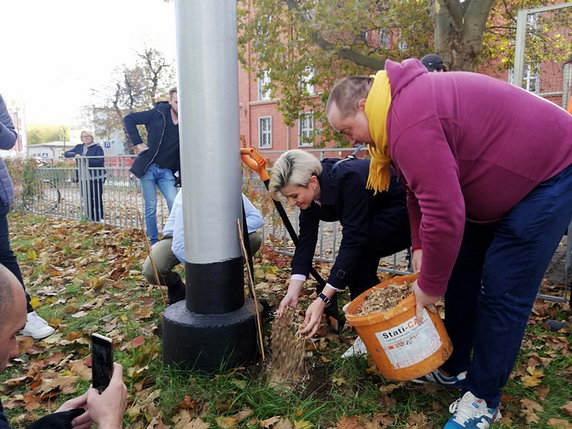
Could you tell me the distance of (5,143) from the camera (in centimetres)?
341

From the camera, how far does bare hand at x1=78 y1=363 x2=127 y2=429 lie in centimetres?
153

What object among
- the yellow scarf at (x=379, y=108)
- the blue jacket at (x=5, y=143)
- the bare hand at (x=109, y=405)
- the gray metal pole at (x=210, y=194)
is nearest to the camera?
the bare hand at (x=109, y=405)

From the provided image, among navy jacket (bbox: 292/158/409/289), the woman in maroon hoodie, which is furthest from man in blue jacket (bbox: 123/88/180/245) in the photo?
the woman in maroon hoodie

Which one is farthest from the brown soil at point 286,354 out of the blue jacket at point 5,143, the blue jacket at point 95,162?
the blue jacket at point 95,162

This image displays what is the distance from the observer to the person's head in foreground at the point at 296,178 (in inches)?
104

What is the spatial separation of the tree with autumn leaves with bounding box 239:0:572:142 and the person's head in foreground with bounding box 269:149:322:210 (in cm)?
590

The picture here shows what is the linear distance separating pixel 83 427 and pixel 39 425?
0.17 m

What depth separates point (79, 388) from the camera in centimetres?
265

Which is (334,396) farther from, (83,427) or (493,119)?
(493,119)

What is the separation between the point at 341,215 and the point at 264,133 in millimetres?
27596

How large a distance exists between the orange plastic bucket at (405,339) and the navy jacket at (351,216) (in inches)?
20.0

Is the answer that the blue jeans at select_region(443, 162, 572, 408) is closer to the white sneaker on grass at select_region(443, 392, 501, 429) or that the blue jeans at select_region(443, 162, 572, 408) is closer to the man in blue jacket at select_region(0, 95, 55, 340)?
the white sneaker on grass at select_region(443, 392, 501, 429)

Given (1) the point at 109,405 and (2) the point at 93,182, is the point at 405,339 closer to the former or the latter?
(1) the point at 109,405

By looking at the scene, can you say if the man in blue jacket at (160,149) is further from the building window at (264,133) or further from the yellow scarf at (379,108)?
the building window at (264,133)
